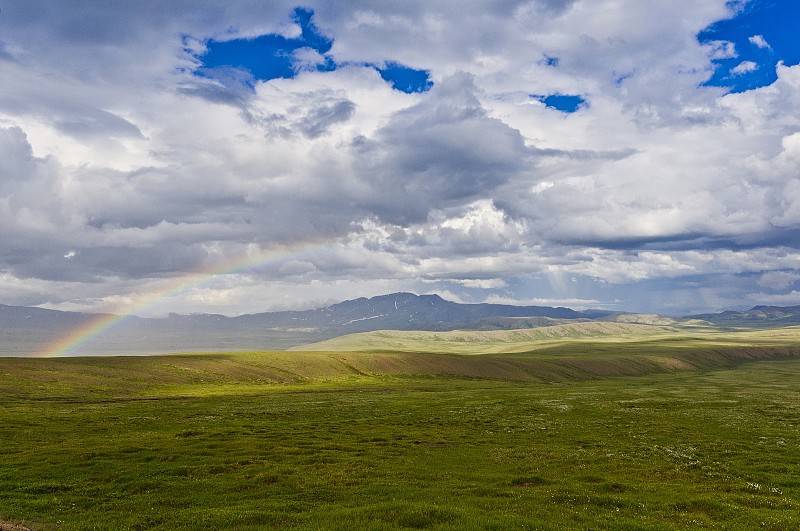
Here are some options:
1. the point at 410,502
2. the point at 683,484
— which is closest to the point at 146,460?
the point at 410,502

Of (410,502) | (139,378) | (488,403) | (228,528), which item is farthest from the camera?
(139,378)

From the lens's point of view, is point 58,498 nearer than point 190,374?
Yes

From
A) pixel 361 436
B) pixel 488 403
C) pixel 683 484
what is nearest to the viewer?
pixel 683 484

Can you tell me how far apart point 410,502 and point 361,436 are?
2835cm

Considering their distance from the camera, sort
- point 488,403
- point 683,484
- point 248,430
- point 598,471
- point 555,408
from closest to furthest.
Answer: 1. point 683,484
2. point 598,471
3. point 248,430
4. point 555,408
5. point 488,403

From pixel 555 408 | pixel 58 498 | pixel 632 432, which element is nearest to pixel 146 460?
pixel 58 498

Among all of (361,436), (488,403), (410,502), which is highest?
(410,502)

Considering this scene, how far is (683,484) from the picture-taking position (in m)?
29.6

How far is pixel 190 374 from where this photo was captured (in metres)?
148

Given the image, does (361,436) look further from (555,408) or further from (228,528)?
(555,408)

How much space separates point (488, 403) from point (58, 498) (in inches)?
2908

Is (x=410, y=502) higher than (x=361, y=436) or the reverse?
higher

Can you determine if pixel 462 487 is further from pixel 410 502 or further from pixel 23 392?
pixel 23 392

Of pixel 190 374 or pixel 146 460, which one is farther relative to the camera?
pixel 190 374
